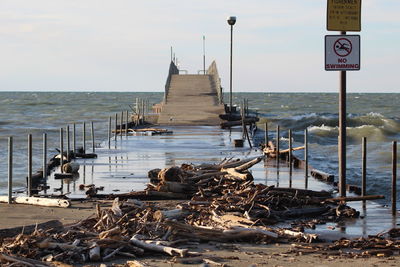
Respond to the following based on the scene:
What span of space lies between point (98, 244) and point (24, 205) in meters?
4.77

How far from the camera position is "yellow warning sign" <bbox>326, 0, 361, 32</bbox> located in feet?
42.6

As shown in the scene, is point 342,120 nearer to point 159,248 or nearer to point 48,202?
point 48,202

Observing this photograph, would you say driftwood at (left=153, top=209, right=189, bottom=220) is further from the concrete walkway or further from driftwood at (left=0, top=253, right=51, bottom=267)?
the concrete walkway

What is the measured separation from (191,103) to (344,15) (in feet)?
117

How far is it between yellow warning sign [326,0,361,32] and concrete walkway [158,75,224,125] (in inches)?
1154

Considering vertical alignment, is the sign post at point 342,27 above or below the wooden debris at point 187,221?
above

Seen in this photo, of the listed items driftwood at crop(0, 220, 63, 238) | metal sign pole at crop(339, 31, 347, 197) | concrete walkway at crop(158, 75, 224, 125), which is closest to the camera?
driftwood at crop(0, 220, 63, 238)

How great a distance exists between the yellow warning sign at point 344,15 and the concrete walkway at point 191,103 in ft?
96.2

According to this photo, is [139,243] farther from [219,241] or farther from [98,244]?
[219,241]

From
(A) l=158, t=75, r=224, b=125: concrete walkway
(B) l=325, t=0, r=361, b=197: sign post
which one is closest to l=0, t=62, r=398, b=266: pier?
(B) l=325, t=0, r=361, b=197: sign post

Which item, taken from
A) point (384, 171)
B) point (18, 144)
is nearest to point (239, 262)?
point (384, 171)

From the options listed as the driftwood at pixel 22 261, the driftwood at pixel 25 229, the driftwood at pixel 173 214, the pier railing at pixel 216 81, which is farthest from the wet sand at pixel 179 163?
the pier railing at pixel 216 81

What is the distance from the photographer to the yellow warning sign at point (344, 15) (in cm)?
1298

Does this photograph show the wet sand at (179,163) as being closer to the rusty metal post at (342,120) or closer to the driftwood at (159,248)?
the driftwood at (159,248)
